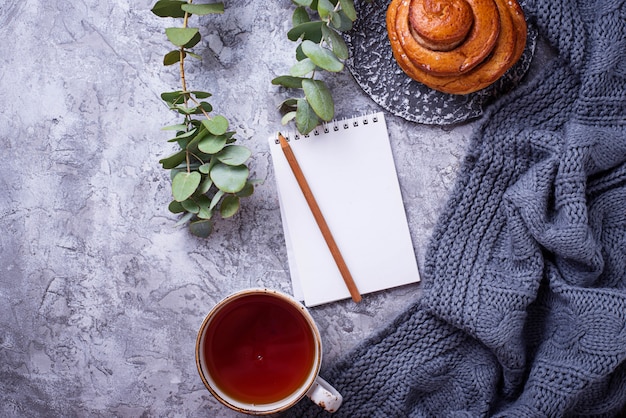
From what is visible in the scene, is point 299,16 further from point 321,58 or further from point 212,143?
point 212,143

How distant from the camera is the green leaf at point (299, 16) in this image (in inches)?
29.9

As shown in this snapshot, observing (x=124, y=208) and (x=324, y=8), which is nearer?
(x=324, y=8)

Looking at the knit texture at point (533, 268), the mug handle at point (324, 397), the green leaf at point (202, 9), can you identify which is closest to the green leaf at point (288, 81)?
the green leaf at point (202, 9)

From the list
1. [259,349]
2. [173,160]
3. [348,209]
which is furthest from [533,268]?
[173,160]

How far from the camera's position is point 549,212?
76 centimetres

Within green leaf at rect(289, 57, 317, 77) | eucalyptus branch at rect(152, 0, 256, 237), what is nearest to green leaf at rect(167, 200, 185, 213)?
eucalyptus branch at rect(152, 0, 256, 237)

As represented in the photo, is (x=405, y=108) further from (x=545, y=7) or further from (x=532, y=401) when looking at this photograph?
(x=532, y=401)

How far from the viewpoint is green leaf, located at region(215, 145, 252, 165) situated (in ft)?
2.43

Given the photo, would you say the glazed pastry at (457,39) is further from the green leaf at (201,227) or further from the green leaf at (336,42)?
the green leaf at (201,227)

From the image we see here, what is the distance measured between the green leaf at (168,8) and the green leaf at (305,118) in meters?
0.18

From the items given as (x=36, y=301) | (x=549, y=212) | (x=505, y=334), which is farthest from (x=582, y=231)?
(x=36, y=301)

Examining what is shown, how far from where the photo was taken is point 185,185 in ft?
2.45

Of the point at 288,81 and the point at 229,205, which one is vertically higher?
the point at 288,81

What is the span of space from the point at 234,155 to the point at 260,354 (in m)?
0.24
